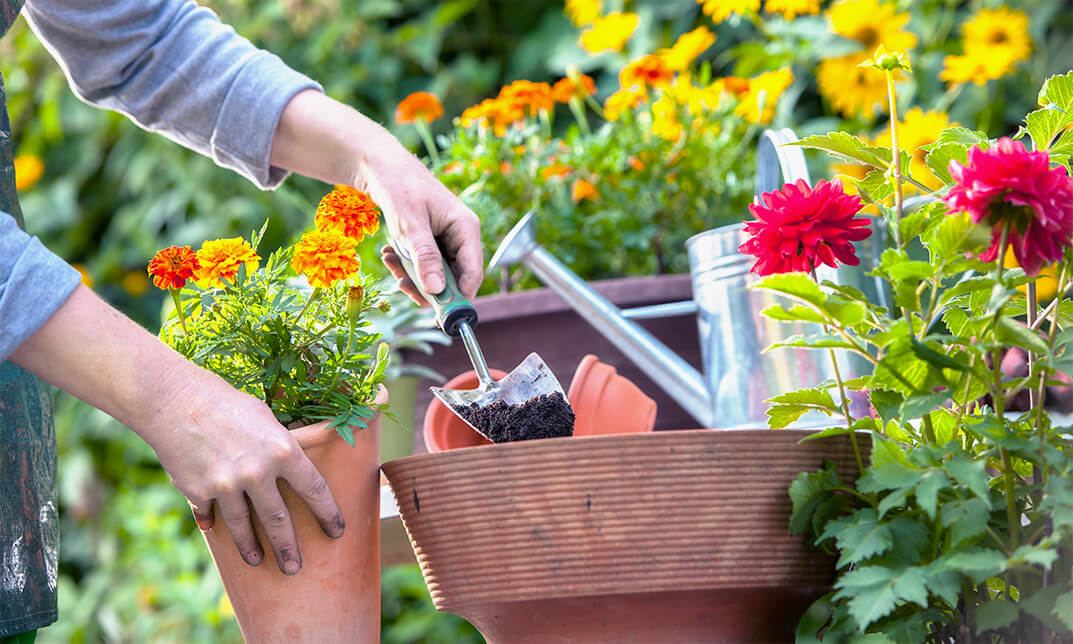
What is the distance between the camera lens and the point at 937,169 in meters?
0.69

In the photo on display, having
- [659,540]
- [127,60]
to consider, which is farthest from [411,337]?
[659,540]

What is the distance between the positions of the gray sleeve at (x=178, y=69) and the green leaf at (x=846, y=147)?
468mm

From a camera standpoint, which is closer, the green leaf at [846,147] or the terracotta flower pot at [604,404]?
the green leaf at [846,147]

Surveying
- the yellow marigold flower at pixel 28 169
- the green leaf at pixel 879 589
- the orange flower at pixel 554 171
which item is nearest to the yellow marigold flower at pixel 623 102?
the orange flower at pixel 554 171

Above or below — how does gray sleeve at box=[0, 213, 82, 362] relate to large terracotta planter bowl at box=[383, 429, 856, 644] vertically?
above

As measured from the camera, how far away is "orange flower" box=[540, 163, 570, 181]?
54.5 inches

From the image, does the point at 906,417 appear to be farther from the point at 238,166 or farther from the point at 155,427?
the point at 238,166

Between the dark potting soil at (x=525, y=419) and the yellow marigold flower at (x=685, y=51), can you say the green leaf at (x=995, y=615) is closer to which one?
the dark potting soil at (x=525, y=419)

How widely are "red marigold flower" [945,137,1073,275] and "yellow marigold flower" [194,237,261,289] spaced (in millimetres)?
494

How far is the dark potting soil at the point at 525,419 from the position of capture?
0.76 meters

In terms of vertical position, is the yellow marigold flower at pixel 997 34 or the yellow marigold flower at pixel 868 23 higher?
the yellow marigold flower at pixel 868 23

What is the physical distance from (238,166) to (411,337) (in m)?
0.32

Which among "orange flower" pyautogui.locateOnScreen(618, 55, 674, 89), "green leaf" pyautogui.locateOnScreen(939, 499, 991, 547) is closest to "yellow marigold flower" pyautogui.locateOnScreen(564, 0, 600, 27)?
"orange flower" pyautogui.locateOnScreen(618, 55, 674, 89)

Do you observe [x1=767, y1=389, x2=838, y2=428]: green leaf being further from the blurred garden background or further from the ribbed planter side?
the blurred garden background
